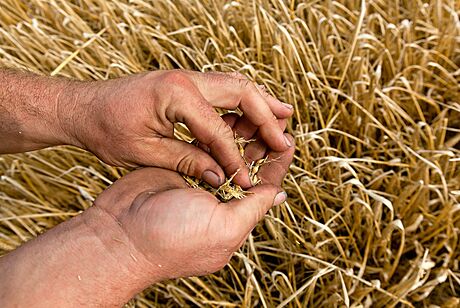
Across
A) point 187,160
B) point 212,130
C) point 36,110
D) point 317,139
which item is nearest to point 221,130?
point 212,130

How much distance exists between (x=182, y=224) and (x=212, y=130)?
19 centimetres

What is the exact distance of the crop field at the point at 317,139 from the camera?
1379 mm

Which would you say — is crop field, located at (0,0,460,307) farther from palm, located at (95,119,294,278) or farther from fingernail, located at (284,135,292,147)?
palm, located at (95,119,294,278)

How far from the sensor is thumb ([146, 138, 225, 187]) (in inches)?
44.3

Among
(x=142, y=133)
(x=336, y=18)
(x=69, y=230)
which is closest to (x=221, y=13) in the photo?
(x=336, y=18)

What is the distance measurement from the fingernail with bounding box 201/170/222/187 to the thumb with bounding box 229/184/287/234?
0.06 metres

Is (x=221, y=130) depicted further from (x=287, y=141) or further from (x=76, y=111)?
(x=76, y=111)

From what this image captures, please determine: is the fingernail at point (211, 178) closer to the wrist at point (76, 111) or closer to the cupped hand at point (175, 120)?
the cupped hand at point (175, 120)

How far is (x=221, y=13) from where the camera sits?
6.04 ft

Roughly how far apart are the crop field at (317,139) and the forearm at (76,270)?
41cm

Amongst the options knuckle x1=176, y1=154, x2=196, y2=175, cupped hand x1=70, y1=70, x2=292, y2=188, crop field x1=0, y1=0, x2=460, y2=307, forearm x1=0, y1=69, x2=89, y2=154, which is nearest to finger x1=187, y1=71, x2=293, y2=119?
cupped hand x1=70, y1=70, x2=292, y2=188

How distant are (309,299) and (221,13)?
89 centimetres

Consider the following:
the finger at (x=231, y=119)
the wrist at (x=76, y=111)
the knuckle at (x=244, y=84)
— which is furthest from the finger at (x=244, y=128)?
the wrist at (x=76, y=111)

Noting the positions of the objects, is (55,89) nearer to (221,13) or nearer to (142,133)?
(142,133)
